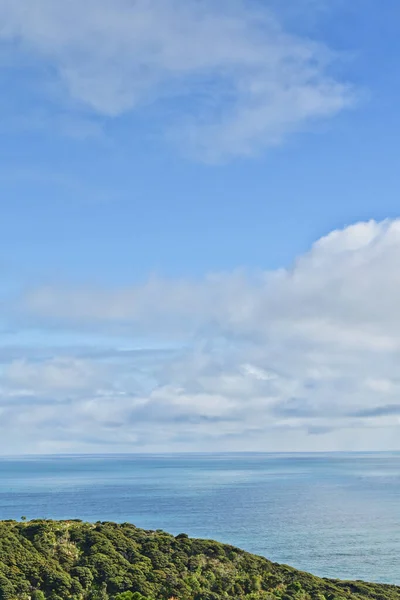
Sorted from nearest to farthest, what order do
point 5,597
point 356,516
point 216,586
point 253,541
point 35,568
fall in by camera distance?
point 5,597
point 35,568
point 216,586
point 253,541
point 356,516

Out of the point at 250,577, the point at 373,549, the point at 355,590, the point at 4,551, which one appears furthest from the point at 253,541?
the point at 4,551

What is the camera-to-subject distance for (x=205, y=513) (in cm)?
16538

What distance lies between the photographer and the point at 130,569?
164 ft

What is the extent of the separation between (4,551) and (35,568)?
329 cm

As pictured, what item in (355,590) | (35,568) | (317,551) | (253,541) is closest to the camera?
(35,568)

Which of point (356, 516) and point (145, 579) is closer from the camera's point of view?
point (145, 579)

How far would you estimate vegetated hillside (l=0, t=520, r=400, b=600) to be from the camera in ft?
151

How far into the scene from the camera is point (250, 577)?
174 feet

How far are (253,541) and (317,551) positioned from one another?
48.4 feet

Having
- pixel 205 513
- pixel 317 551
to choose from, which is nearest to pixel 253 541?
pixel 317 551

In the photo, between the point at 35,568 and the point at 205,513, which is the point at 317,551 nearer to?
the point at 205,513

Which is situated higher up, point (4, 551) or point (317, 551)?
point (4, 551)

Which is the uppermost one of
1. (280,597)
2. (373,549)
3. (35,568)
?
(35,568)

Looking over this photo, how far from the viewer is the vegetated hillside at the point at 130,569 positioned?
151 ft
